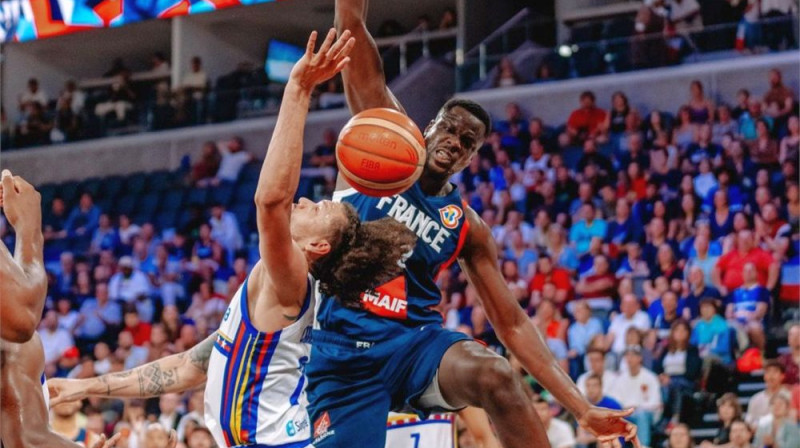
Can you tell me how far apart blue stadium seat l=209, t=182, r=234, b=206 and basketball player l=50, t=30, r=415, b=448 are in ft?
40.5

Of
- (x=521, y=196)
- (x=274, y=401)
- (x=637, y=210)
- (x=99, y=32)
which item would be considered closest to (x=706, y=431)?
(x=637, y=210)

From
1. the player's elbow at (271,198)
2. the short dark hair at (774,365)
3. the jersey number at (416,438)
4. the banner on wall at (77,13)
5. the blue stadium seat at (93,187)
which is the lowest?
the short dark hair at (774,365)

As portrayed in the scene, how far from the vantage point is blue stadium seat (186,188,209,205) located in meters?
17.7

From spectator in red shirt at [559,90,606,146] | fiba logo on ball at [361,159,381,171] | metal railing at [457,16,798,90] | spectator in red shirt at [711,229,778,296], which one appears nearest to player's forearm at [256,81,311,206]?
fiba logo on ball at [361,159,381,171]

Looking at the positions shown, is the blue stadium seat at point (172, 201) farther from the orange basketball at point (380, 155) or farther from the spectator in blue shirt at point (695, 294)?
the orange basketball at point (380, 155)

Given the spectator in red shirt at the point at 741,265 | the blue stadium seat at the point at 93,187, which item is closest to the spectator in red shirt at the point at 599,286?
the spectator in red shirt at the point at 741,265

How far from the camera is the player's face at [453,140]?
18.0ft

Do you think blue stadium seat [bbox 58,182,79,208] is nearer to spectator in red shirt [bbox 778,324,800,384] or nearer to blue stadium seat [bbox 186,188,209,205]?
blue stadium seat [bbox 186,188,209,205]

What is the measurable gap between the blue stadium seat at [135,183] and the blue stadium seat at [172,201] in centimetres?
80

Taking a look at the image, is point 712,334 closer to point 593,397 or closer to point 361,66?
point 593,397

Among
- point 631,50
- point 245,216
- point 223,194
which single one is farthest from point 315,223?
point 223,194

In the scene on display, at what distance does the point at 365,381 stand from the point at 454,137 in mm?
1169

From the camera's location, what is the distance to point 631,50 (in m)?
15.5

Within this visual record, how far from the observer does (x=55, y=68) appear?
904 inches
